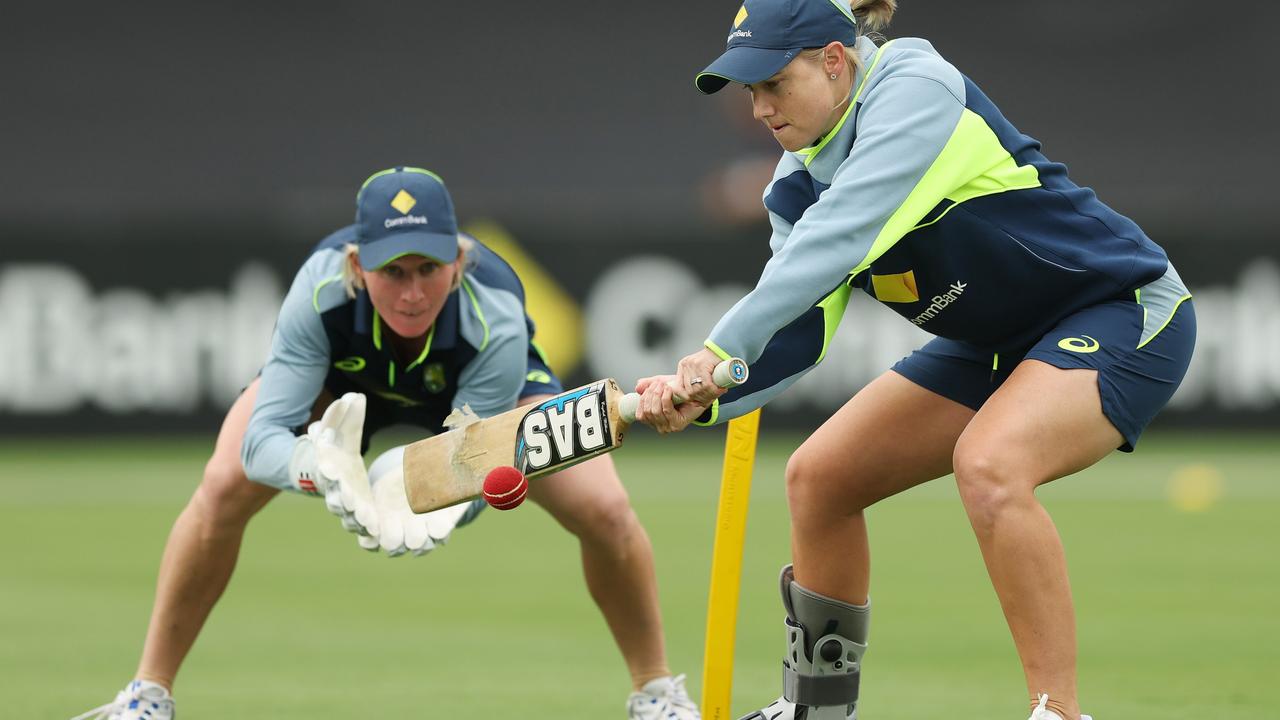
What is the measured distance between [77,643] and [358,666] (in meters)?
1.27

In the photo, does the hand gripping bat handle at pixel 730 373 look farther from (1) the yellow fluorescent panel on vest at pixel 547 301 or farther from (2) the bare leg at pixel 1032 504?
(1) the yellow fluorescent panel on vest at pixel 547 301

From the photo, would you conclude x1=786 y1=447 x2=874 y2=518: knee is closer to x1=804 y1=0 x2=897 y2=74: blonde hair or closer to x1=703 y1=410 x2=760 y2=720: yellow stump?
x1=703 y1=410 x2=760 y2=720: yellow stump

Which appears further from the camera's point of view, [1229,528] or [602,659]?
[1229,528]

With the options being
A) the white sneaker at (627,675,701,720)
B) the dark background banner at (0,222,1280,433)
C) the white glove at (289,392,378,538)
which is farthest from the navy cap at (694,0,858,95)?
the dark background banner at (0,222,1280,433)

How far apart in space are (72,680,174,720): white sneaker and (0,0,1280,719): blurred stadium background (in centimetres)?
30

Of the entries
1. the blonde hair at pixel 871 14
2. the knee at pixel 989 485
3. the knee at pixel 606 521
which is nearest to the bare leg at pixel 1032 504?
the knee at pixel 989 485

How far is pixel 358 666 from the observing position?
249 inches

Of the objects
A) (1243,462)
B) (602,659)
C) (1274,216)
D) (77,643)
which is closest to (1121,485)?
(1243,462)

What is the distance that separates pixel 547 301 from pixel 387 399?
905 cm

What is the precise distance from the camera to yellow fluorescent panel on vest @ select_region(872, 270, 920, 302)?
4.39 metres

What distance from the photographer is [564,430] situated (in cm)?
441

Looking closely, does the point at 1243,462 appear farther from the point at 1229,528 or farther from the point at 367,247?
the point at 367,247

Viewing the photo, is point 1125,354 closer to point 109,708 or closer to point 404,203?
point 404,203

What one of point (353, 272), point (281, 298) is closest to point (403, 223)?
point (353, 272)
